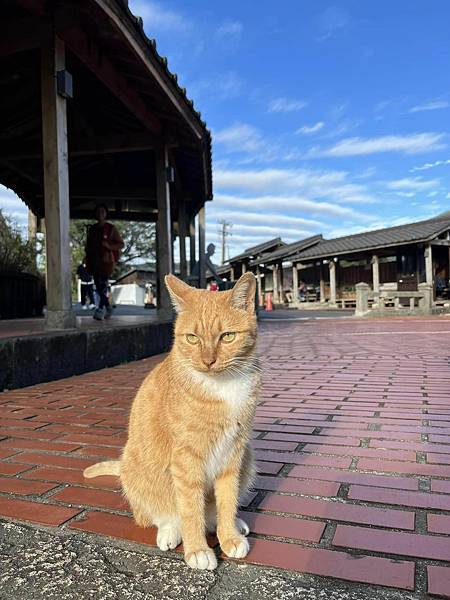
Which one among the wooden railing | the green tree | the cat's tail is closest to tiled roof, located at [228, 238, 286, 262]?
the wooden railing

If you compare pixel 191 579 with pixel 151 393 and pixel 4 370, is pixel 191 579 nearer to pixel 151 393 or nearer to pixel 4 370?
pixel 151 393

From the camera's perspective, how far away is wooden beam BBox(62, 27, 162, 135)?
509 cm

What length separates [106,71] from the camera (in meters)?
5.81

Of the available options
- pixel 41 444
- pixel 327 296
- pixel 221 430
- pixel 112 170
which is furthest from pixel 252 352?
pixel 327 296

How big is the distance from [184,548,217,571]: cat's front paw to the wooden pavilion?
3915 millimetres

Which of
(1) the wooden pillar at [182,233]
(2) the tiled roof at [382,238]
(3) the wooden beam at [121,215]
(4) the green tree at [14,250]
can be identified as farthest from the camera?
(2) the tiled roof at [382,238]

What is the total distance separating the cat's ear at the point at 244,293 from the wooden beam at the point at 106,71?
4338 millimetres

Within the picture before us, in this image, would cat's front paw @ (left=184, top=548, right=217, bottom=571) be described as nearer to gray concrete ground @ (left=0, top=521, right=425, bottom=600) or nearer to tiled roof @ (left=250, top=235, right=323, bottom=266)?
gray concrete ground @ (left=0, top=521, right=425, bottom=600)

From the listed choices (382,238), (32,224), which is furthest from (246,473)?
(382,238)

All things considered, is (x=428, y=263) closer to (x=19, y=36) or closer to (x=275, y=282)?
(x=275, y=282)

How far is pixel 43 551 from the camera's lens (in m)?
1.56

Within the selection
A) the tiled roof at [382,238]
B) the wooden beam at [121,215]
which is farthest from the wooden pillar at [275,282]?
the wooden beam at [121,215]

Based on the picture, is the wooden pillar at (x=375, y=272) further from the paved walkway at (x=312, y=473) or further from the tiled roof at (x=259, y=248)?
the paved walkway at (x=312, y=473)

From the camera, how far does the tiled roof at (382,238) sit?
22844mm
